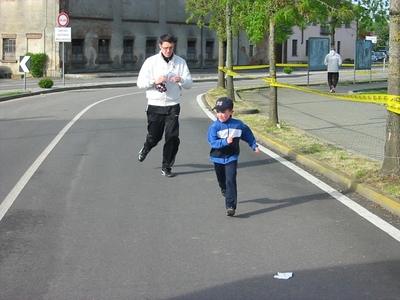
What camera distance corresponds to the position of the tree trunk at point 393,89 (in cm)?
941

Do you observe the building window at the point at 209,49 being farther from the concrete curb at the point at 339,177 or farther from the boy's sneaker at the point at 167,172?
the boy's sneaker at the point at 167,172

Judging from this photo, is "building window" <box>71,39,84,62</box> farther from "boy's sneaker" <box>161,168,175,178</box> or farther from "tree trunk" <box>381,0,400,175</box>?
"tree trunk" <box>381,0,400,175</box>

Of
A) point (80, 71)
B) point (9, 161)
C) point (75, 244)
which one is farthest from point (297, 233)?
point (80, 71)

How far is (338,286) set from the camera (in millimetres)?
5605

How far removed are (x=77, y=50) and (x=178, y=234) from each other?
44.2 metres

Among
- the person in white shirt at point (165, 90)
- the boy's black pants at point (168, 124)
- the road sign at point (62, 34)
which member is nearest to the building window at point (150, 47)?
the road sign at point (62, 34)

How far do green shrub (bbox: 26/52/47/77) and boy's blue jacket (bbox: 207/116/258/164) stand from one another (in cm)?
4077

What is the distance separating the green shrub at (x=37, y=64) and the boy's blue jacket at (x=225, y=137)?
40772 mm

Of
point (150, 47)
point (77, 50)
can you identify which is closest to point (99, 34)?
point (77, 50)

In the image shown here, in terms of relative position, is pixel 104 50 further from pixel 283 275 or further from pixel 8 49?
pixel 283 275

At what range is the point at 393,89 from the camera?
9578mm

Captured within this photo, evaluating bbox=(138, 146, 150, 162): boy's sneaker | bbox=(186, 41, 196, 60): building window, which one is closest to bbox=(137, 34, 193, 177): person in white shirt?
bbox=(138, 146, 150, 162): boy's sneaker

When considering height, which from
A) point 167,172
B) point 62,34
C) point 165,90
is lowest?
point 167,172

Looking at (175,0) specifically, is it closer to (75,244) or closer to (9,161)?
(9,161)
